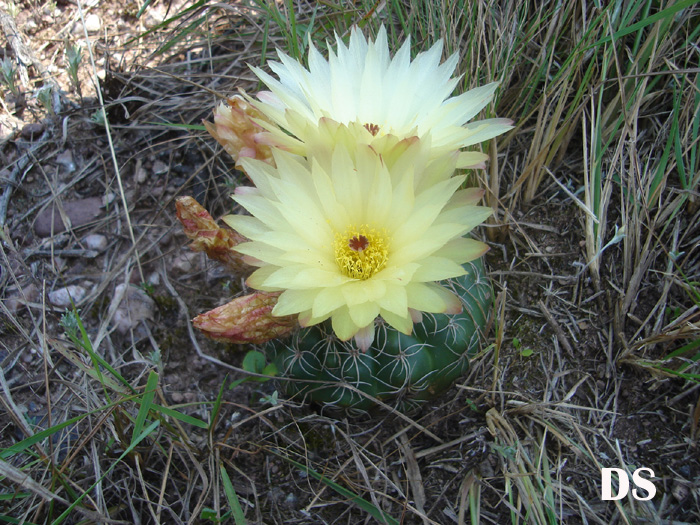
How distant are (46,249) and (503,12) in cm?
193

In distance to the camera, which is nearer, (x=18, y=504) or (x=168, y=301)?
(x=18, y=504)

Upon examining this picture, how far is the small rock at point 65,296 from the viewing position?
2.02 m

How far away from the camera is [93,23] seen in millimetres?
2621

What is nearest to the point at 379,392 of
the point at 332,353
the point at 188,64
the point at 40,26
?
the point at 332,353

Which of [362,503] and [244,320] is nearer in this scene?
[244,320]

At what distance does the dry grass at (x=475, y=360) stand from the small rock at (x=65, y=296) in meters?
0.04

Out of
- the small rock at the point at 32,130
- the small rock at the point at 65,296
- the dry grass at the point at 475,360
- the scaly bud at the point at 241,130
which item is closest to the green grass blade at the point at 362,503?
the dry grass at the point at 475,360

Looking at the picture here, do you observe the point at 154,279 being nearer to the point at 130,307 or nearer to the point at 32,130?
the point at 130,307

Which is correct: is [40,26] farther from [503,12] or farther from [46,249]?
[503,12]

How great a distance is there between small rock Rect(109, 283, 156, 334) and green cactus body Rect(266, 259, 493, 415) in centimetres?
67

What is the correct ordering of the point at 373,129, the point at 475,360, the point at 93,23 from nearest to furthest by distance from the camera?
the point at 373,129 → the point at 475,360 → the point at 93,23

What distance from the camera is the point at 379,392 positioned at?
1.50 metres

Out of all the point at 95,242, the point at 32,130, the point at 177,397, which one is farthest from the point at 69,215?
the point at 177,397

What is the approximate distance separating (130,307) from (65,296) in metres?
0.24
